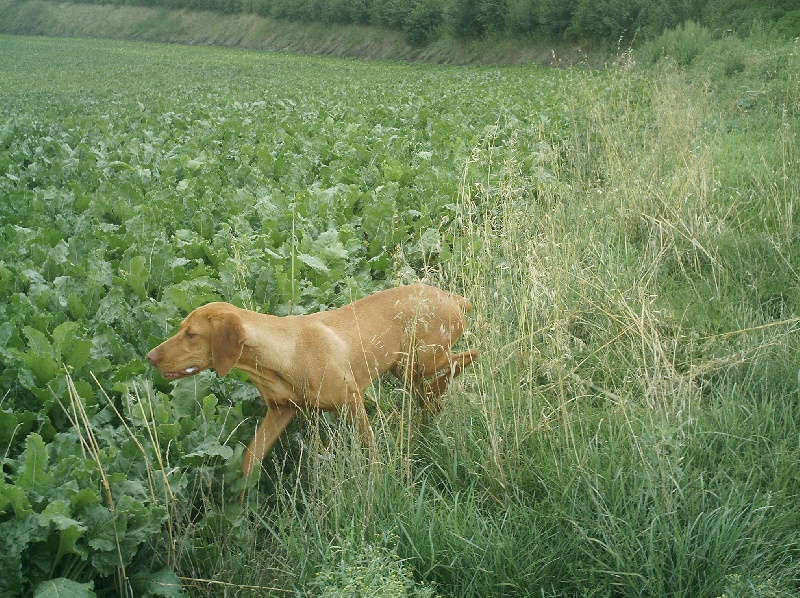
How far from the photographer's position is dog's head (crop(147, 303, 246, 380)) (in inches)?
128

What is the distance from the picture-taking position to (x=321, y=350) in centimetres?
350

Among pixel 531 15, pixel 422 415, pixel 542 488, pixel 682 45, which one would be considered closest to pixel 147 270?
pixel 422 415

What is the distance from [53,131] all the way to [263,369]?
10156 millimetres

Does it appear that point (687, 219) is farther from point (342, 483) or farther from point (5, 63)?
Answer: point (5, 63)

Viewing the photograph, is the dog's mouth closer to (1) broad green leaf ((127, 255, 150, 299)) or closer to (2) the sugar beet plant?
(2) the sugar beet plant

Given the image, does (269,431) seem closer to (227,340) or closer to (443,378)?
(227,340)

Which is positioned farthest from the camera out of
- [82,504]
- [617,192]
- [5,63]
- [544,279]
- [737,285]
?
[5,63]

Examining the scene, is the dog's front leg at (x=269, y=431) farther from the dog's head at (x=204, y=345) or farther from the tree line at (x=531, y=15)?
the tree line at (x=531, y=15)

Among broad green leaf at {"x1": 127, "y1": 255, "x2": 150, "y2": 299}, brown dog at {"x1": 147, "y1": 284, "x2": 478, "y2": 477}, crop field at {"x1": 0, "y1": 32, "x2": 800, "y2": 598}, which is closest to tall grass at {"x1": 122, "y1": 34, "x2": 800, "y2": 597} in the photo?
crop field at {"x1": 0, "y1": 32, "x2": 800, "y2": 598}

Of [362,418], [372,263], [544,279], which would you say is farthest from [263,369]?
[372,263]

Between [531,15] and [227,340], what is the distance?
39488mm

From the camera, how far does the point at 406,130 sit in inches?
467

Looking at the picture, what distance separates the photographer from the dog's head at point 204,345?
326cm

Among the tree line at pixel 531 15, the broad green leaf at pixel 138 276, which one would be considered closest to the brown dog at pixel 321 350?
the broad green leaf at pixel 138 276
